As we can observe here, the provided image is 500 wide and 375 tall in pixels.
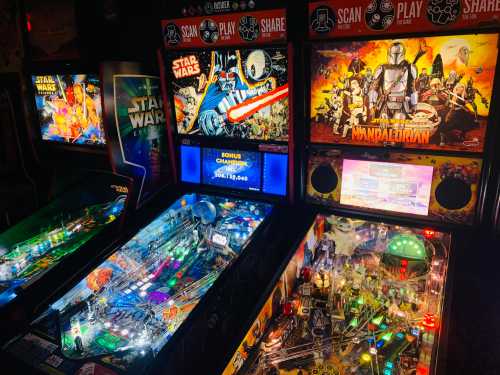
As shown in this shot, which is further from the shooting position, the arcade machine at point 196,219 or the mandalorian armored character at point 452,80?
the mandalorian armored character at point 452,80

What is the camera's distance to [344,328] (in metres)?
1.77

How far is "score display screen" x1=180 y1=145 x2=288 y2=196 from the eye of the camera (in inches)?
90.0

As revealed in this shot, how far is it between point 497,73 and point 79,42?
2619 mm

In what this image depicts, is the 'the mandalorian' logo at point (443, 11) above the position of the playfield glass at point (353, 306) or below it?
above

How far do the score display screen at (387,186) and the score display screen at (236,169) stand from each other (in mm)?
384

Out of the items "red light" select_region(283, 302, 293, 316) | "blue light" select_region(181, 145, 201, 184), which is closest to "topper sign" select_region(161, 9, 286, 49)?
"blue light" select_region(181, 145, 201, 184)

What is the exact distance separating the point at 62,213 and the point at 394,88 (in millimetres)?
2184


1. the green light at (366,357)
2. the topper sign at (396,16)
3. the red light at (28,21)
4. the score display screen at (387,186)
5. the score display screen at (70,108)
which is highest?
the red light at (28,21)

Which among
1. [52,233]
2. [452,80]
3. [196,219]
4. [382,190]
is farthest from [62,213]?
[452,80]

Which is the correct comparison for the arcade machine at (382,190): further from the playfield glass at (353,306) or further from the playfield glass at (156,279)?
the playfield glass at (156,279)

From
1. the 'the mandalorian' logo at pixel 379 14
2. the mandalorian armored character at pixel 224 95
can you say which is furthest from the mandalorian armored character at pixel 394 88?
the mandalorian armored character at pixel 224 95

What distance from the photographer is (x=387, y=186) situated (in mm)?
1991

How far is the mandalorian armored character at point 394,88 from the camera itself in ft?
5.88

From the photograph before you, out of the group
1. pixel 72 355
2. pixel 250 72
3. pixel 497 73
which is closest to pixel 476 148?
pixel 497 73
